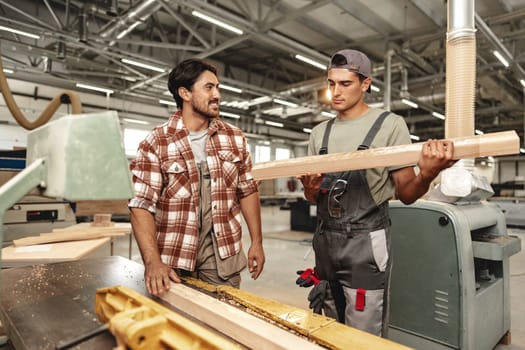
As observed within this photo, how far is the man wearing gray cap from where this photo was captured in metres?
1.21

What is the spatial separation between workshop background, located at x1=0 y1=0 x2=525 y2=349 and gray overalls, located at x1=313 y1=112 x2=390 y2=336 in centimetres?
74

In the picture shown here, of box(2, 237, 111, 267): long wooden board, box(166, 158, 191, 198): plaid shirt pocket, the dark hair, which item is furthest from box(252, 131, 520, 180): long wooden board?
box(2, 237, 111, 267): long wooden board

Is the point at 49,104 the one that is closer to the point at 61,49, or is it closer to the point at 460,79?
the point at 460,79

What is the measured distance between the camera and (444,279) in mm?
1766

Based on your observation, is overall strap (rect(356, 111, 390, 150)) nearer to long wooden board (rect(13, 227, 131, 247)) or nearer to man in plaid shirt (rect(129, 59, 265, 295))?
man in plaid shirt (rect(129, 59, 265, 295))

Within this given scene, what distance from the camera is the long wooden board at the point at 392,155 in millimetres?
900

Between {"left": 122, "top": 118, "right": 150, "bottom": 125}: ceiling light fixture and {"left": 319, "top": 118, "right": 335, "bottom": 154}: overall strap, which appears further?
{"left": 122, "top": 118, "right": 150, "bottom": 125}: ceiling light fixture

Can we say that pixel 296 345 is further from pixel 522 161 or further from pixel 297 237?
pixel 522 161

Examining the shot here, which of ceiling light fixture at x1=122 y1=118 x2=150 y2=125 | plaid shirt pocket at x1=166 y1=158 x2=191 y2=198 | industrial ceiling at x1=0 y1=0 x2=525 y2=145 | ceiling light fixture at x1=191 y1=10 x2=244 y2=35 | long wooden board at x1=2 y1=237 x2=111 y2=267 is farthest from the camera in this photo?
ceiling light fixture at x1=122 y1=118 x2=150 y2=125

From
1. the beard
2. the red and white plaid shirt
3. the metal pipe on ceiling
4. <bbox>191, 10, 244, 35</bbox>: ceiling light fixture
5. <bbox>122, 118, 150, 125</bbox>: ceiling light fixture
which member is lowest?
the red and white plaid shirt

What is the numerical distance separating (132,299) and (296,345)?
38cm

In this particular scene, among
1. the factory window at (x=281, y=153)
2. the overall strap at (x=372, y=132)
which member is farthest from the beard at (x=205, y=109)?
the factory window at (x=281, y=153)

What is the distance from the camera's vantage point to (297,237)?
20.2 feet

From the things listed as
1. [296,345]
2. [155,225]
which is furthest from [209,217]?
[296,345]
